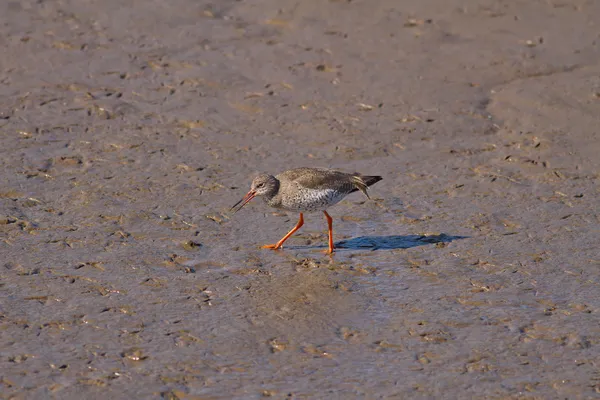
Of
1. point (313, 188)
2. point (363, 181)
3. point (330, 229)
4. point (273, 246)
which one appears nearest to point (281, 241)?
point (273, 246)

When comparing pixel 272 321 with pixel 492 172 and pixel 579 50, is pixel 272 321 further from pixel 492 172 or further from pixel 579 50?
pixel 579 50

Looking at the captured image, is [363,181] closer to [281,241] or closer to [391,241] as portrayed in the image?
[391,241]

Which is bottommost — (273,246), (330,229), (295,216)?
(295,216)

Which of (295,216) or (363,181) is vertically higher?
(363,181)

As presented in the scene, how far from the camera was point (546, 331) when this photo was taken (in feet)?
26.3

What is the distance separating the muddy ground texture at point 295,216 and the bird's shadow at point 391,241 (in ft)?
0.09

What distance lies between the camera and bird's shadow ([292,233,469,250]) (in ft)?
31.8

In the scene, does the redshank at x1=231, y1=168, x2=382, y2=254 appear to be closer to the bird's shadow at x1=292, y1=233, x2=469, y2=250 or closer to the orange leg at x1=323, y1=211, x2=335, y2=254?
the orange leg at x1=323, y1=211, x2=335, y2=254

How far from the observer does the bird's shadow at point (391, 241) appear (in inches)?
381

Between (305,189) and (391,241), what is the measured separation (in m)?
1.01

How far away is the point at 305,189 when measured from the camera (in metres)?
9.67

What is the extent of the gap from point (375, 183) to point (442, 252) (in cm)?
156

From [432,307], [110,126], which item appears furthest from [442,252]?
[110,126]

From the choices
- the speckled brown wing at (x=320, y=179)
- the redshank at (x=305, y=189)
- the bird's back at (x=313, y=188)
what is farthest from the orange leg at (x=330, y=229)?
the speckled brown wing at (x=320, y=179)
